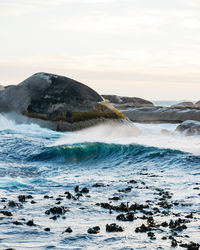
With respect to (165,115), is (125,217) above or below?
below

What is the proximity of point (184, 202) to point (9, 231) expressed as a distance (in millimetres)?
3810

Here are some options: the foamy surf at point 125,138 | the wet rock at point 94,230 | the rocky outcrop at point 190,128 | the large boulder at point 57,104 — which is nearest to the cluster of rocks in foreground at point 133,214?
the wet rock at point 94,230

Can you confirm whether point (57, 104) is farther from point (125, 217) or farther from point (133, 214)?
point (125, 217)

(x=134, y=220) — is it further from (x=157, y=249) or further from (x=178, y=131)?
(x=178, y=131)

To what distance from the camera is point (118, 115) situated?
19797 mm

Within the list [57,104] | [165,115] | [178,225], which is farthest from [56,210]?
[165,115]

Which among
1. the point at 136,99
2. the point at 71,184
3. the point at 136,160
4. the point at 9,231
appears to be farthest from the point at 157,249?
the point at 136,99

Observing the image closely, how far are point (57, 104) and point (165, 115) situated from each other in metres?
12.6

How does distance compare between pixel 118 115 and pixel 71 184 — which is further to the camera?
pixel 118 115

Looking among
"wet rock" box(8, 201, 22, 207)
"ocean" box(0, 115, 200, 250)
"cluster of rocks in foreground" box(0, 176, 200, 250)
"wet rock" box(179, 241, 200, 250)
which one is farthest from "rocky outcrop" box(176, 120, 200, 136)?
"wet rock" box(179, 241, 200, 250)

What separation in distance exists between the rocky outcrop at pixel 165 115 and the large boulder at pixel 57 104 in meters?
10.2

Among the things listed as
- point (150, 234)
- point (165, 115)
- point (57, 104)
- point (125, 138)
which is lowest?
point (150, 234)

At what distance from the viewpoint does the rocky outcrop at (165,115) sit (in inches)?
1136

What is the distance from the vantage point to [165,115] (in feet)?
98.2
